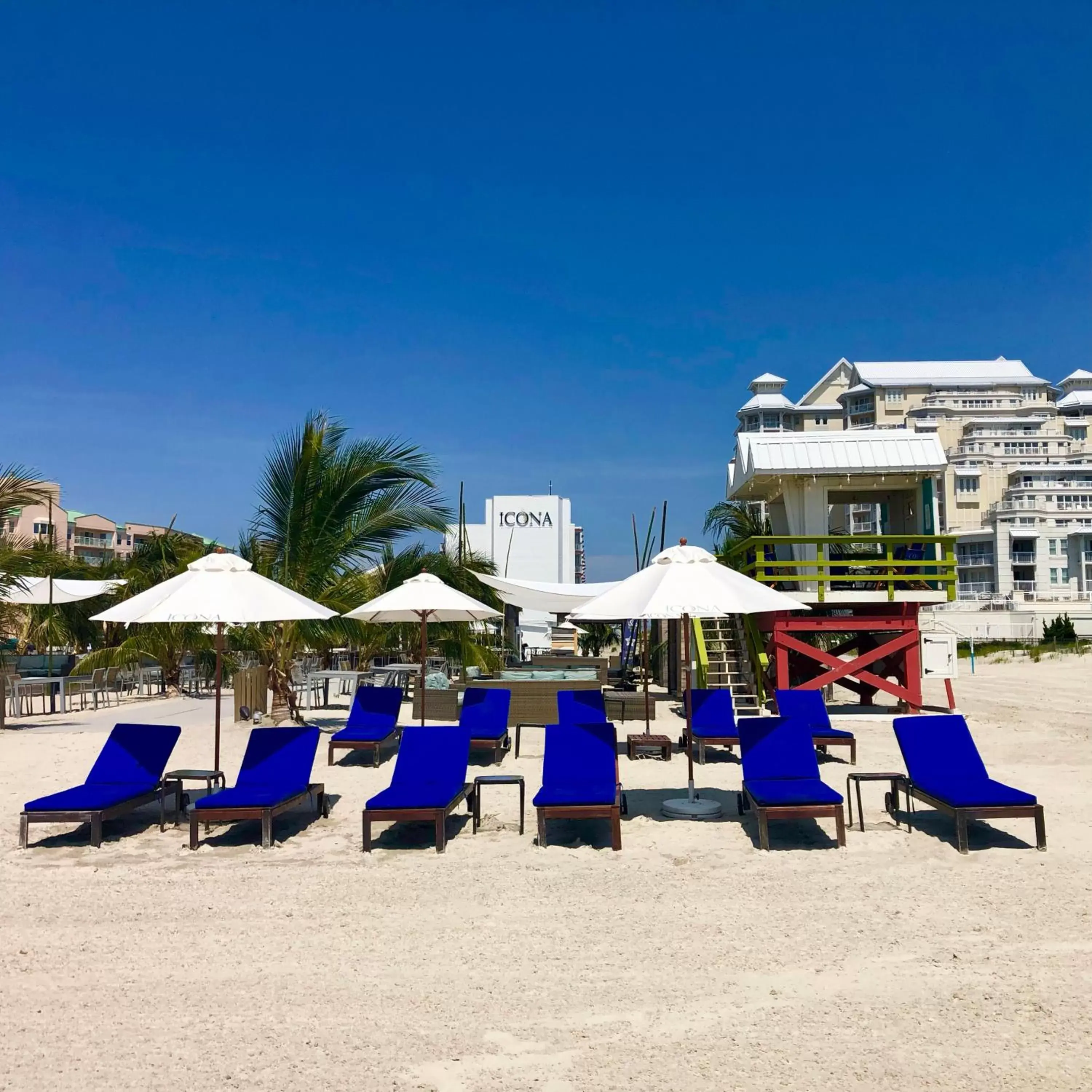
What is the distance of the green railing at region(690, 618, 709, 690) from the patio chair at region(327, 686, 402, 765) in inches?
217

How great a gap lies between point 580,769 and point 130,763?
3904 mm

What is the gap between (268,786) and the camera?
25.2 ft

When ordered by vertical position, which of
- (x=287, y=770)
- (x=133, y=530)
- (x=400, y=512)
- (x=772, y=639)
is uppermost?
(x=133, y=530)

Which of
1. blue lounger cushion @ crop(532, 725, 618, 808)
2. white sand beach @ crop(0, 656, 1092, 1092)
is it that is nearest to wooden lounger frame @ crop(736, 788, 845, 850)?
white sand beach @ crop(0, 656, 1092, 1092)

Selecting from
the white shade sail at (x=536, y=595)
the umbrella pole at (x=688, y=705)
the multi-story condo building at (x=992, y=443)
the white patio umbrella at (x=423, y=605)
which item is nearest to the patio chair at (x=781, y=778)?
the umbrella pole at (x=688, y=705)

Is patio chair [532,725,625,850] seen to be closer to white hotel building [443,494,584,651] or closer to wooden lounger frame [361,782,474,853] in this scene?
wooden lounger frame [361,782,474,853]

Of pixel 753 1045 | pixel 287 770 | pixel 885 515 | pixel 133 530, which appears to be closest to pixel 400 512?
pixel 287 770

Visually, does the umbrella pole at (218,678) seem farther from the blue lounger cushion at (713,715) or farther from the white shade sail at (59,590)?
the white shade sail at (59,590)

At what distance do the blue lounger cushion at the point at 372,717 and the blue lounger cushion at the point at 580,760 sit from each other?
3.55m

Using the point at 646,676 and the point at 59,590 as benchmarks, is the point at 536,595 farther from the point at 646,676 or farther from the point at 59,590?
the point at 59,590

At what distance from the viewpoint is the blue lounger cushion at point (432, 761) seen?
7.70 m

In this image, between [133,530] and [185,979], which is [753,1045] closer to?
[185,979]

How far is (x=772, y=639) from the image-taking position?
15047 mm

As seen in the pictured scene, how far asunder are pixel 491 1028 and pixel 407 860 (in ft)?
9.69
